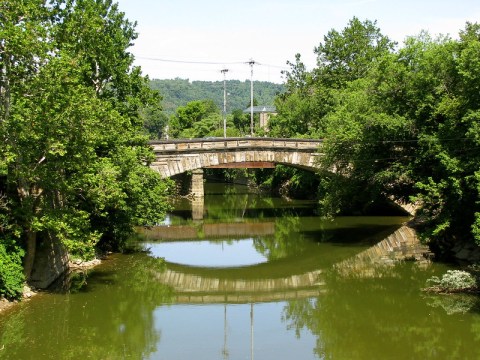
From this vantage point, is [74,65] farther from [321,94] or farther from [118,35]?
[321,94]

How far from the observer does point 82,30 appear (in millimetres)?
23594

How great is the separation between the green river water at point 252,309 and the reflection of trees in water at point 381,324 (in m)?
0.03

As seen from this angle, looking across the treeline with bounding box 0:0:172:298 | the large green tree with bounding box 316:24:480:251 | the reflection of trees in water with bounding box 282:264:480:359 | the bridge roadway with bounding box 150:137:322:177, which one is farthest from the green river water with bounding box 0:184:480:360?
the bridge roadway with bounding box 150:137:322:177

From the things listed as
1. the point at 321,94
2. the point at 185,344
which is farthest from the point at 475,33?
the point at 321,94

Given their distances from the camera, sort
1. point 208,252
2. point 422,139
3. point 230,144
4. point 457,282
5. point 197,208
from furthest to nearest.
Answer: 1. point 197,208
2. point 230,144
3. point 208,252
4. point 422,139
5. point 457,282

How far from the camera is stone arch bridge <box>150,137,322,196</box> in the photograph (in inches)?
1443

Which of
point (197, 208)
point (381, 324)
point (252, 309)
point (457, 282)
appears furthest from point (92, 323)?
point (197, 208)

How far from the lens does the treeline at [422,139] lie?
944 inches

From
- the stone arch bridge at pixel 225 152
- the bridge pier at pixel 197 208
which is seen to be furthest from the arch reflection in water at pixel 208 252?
the bridge pier at pixel 197 208

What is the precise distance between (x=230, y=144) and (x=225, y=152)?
59 cm

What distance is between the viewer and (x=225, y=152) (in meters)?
38.4

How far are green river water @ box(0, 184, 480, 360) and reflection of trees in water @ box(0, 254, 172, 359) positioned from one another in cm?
3

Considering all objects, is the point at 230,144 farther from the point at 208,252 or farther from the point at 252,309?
the point at 252,309

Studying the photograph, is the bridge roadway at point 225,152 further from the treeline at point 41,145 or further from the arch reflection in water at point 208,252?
the treeline at point 41,145
